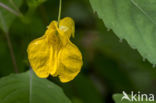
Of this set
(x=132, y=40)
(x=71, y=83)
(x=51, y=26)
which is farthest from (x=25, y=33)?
(x=132, y=40)

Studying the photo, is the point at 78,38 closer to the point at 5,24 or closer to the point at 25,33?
the point at 25,33

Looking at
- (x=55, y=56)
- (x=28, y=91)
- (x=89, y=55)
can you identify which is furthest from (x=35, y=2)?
(x=89, y=55)

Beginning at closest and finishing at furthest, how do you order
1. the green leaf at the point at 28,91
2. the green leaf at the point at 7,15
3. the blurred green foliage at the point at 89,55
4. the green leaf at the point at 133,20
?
the green leaf at the point at 133,20 → the green leaf at the point at 28,91 → the green leaf at the point at 7,15 → the blurred green foliage at the point at 89,55

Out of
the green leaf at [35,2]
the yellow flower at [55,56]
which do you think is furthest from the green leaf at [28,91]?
the green leaf at [35,2]

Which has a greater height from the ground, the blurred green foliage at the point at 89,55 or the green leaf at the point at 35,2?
the green leaf at the point at 35,2

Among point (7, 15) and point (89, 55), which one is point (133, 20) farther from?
point (89, 55)

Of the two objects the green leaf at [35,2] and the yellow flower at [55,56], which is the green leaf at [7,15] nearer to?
the green leaf at [35,2]
